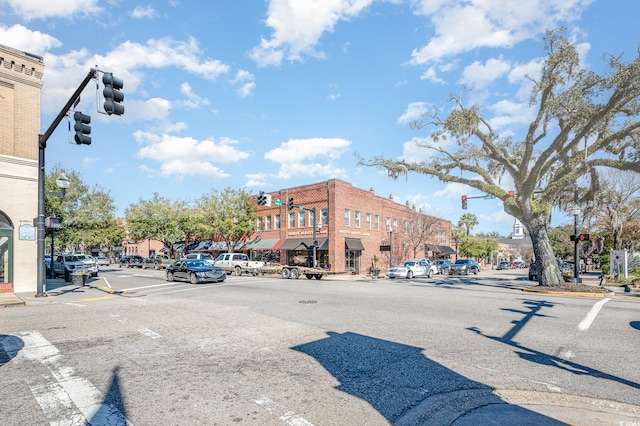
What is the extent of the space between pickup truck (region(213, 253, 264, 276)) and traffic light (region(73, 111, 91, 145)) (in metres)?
20.9

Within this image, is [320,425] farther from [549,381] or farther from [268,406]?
[549,381]

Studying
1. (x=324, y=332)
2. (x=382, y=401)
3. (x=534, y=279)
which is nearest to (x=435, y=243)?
(x=534, y=279)

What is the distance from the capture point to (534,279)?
31.7m

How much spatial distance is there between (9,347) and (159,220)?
145ft

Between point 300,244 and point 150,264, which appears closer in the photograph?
point 300,244

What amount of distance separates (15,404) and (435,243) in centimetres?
5529

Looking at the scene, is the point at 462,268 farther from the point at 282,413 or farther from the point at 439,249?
the point at 282,413

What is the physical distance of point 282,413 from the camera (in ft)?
14.3

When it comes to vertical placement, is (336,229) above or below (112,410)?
above

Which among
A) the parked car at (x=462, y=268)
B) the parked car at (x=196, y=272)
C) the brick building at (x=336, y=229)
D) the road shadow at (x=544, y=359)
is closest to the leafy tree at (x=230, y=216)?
the brick building at (x=336, y=229)

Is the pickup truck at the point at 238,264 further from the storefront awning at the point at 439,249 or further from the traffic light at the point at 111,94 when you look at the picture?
the storefront awning at the point at 439,249

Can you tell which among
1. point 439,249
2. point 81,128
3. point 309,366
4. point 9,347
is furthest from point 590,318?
point 439,249

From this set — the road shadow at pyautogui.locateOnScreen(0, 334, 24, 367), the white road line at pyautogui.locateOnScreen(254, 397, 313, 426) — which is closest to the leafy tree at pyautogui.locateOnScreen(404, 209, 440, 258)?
the road shadow at pyautogui.locateOnScreen(0, 334, 24, 367)

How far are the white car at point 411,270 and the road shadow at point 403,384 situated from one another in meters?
26.1
